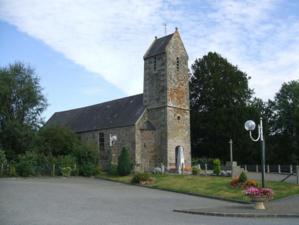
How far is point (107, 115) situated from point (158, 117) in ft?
28.0

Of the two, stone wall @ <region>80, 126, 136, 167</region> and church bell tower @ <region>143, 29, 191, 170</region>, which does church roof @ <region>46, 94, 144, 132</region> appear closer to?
stone wall @ <region>80, 126, 136, 167</region>

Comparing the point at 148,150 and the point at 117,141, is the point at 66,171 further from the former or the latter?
the point at 148,150

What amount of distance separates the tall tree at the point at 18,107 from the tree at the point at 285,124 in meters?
30.3

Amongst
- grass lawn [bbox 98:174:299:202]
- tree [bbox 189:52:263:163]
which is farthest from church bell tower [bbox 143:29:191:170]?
tree [bbox 189:52:263:163]

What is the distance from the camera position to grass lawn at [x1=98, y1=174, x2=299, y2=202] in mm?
25025

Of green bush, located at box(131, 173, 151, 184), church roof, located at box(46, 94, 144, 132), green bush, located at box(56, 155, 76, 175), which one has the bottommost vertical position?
green bush, located at box(131, 173, 151, 184)

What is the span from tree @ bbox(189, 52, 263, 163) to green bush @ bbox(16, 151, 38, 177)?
25.9m

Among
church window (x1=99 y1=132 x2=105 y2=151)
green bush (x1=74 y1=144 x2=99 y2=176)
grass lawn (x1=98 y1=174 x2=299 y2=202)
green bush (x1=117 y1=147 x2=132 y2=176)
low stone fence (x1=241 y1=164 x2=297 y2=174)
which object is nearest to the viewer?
grass lawn (x1=98 y1=174 x2=299 y2=202)

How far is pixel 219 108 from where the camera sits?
194 feet

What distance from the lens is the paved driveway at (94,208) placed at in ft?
49.8

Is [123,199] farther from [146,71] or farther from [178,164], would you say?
[146,71]

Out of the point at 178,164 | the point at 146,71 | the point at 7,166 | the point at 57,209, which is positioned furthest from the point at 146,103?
the point at 57,209

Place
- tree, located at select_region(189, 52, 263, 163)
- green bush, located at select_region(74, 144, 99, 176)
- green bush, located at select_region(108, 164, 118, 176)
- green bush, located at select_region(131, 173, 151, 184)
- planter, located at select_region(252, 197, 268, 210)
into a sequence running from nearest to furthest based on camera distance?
1. planter, located at select_region(252, 197, 268, 210)
2. green bush, located at select_region(131, 173, 151, 184)
3. green bush, located at select_region(108, 164, 118, 176)
4. green bush, located at select_region(74, 144, 99, 176)
5. tree, located at select_region(189, 52, 263, 163)

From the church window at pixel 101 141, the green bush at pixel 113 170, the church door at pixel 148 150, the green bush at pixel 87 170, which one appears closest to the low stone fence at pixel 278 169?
the church door at pixel 148 150
